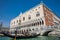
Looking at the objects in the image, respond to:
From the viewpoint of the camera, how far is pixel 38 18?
5.09 m

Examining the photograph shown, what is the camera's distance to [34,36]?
14.2 ft

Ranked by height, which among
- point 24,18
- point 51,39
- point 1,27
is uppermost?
point 24,18

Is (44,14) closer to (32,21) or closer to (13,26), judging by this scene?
(32,21)

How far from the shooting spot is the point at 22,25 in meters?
5.25

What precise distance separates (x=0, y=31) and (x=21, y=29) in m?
0.97

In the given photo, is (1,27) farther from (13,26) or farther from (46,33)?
(46,33)

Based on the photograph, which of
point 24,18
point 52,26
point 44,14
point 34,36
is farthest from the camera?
point 24,18

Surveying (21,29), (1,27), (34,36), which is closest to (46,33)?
(34,36)

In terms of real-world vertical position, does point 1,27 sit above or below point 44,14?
below

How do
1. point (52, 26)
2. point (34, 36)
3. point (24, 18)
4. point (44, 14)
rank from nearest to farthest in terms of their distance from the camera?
1. point (34, 36)
2. point (52, 26)
3. point (44, 14)
4. point (24, 18)

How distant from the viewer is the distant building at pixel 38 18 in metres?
4.90

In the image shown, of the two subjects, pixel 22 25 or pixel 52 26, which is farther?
pixel 22 25

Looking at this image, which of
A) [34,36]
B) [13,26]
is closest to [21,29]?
[13,26]

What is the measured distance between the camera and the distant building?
490 cm
